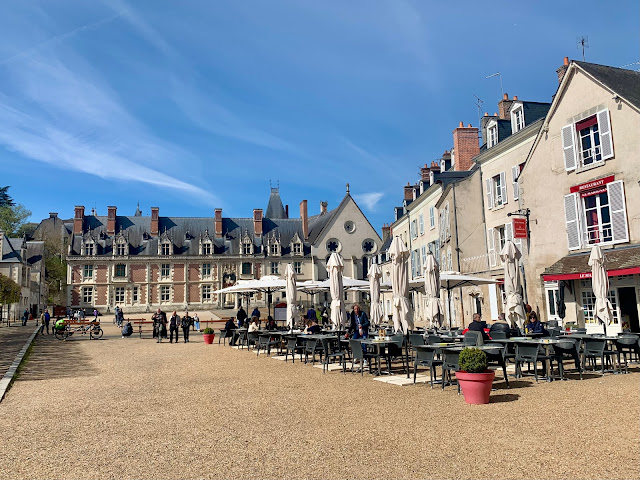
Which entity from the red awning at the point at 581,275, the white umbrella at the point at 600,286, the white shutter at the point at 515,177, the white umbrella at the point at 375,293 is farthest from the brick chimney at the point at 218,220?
the white umbrella at the point at 600,286

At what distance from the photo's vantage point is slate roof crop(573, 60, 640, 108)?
14.5m

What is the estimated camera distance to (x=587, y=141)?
51.7ft

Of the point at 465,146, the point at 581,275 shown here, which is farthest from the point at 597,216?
the point at 465,146

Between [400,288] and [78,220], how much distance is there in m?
45.2

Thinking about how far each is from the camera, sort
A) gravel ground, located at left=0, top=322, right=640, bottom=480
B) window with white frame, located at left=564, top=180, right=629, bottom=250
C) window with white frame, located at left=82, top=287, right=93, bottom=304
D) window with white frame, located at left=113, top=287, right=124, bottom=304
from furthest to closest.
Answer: window with white frame, located at left=113, top=287, right=124, bottom=304 < window with white frame, located at left=82, top=287, right=93, bottom=304 < window with white frame, located at left=564, top=180, right=629, bottom=250 < gravel ground, located at left=0, top=322, right=640, bottom=480

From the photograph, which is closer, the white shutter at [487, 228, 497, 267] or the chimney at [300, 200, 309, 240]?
the white shutter at [487, 228, 497, 267]

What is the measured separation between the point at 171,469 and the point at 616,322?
14.6 metres

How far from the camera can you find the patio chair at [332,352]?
32.9ft

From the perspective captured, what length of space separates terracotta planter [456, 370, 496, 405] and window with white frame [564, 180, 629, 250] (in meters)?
10.1

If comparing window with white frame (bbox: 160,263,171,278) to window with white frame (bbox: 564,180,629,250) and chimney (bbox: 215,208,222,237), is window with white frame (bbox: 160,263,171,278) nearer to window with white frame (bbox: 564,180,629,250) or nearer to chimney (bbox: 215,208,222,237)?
chimney (bbox: 215,208,222,237)

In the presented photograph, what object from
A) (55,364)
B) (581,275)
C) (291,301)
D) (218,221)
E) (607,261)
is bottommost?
(55,364)

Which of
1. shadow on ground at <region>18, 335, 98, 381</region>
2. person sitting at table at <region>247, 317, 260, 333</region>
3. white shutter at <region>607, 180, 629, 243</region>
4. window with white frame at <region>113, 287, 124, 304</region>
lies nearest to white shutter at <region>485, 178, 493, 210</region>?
white shutter at <region>607, 180, 629, 243</region>

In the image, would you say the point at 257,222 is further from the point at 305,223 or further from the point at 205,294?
the point at 205,294

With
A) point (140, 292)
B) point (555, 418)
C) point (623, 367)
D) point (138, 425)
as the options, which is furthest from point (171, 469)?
point (140, 292)
